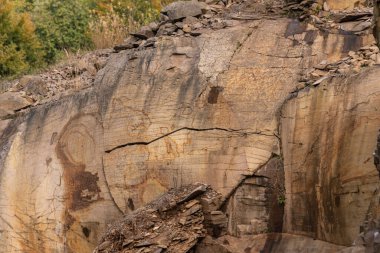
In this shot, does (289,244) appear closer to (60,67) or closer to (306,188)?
(306,188)

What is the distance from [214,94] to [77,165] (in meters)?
1.98

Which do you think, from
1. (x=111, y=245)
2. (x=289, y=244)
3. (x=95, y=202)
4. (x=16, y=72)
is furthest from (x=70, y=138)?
(x=16, y=72)

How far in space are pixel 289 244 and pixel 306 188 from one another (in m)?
0.57

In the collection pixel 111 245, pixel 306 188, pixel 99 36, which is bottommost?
pixel 111 245

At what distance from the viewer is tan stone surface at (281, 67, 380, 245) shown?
657 cm

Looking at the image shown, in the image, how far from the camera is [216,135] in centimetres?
792

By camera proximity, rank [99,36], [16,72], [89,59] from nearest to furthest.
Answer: [89,59] → [99,36] → [16,72]

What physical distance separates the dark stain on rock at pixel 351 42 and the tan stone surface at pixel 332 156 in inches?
28.3

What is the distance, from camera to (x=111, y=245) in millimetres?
7820

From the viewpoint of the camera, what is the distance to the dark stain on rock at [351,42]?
24.9 ft

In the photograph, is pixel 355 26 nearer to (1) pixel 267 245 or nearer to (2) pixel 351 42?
(2) pixel 351 42

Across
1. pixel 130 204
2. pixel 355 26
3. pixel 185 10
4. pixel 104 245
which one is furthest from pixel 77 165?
pixel 355 26

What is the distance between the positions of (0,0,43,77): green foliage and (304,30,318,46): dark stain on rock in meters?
6.33

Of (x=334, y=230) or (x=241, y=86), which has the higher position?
(x=241, y=86)
